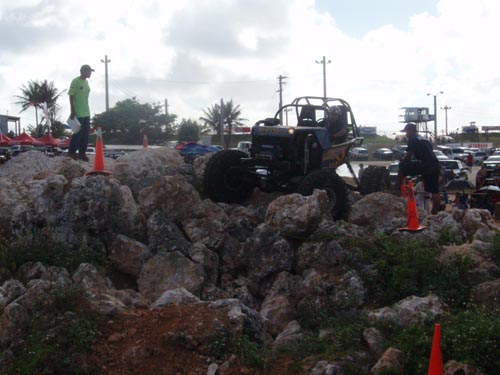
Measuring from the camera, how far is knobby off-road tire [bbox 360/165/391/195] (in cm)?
1245

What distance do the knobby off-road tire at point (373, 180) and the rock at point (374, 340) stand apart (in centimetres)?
613

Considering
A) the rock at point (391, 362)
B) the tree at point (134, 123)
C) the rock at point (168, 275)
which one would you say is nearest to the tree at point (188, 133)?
the tree at point (134, 123)

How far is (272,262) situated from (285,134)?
2851mm

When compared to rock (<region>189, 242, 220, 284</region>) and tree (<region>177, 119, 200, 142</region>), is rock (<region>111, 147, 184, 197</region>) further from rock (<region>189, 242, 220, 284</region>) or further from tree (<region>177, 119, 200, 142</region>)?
tree (<region>177, 119, 200, 142</region>)

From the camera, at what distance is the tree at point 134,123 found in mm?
59969

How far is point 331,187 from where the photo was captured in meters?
10.3

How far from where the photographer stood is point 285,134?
36.0ft

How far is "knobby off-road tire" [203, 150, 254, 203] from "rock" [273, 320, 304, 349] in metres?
3.47

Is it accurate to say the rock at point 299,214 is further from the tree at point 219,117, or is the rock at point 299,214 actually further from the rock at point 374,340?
the tree at point 219,117

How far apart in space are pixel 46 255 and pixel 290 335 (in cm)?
321

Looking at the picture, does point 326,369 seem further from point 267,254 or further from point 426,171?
point 426,171

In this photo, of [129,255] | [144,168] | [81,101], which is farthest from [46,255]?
[81,101]

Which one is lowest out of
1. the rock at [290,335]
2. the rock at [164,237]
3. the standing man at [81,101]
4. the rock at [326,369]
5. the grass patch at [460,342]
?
the rock at [290,335]

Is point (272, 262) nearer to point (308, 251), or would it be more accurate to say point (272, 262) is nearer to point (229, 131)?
point (308, 251)
